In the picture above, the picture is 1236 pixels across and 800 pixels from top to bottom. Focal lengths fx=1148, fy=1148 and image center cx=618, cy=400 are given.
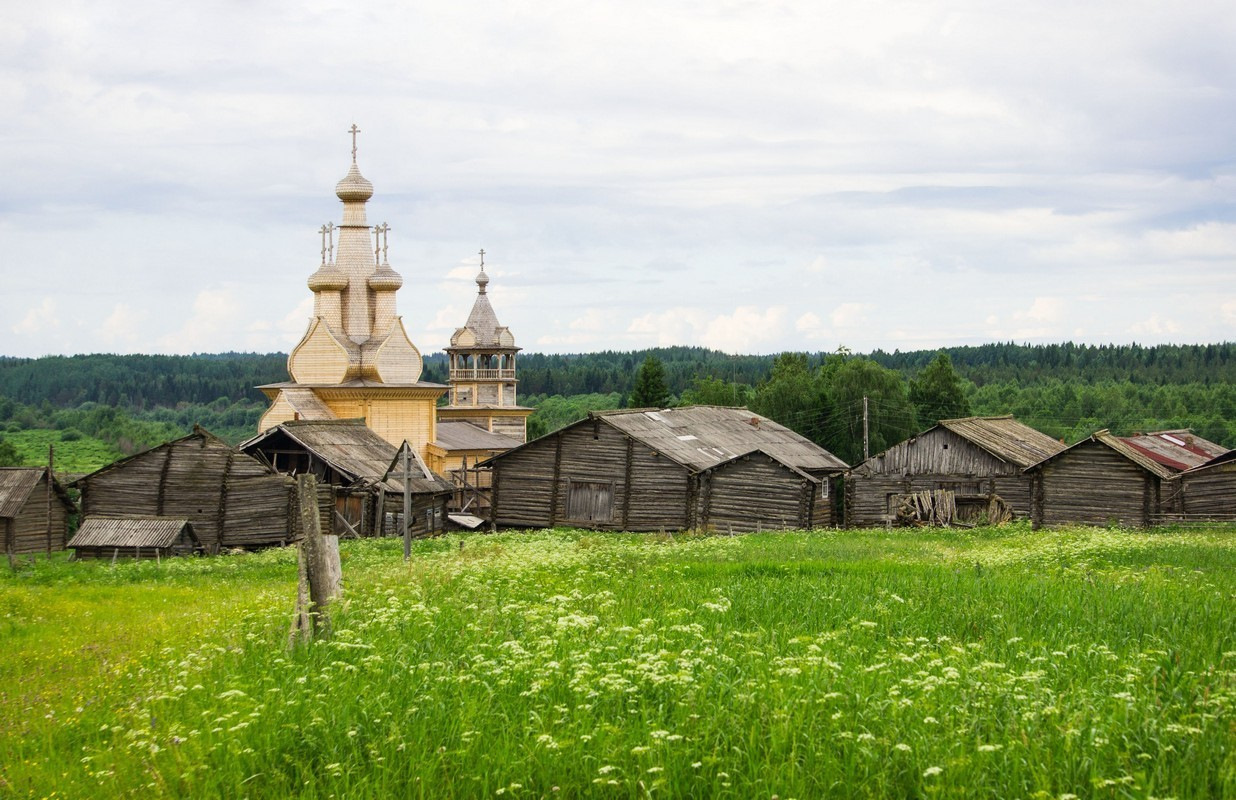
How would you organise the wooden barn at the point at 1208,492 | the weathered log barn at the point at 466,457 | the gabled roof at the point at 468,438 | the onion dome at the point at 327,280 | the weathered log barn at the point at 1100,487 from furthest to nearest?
the gabled roof at the point at 468,438, the onion dome at the point at 327,280, the weathered log barn at the point at 466,457, the weathered log barn at the point at 1100,487, the wooden barn at the point at 1208,492

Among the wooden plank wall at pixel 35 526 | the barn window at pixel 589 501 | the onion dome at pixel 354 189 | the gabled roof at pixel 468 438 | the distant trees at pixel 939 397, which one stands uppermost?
the onion dome at pixel 354 189

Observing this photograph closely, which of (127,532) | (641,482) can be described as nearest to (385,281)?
(641,482)

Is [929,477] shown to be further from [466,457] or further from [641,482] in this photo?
[466,457]

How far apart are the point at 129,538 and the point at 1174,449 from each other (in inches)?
1847

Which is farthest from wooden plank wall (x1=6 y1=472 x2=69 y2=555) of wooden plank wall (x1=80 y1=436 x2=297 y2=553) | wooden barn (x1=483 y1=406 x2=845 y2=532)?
wooden barn (x1=483 y1=406 x2=845 y2=532)

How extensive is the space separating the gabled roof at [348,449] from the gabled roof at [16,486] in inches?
314

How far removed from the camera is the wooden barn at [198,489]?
36.5m

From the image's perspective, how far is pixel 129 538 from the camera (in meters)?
34.2

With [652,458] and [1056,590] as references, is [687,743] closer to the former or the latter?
[1056,590]

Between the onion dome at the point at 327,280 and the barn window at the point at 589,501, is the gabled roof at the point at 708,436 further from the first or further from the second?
the onion dome at the point at 327,280

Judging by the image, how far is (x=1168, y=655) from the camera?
8.45m

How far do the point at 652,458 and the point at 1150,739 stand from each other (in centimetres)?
3230

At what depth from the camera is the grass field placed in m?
6.35

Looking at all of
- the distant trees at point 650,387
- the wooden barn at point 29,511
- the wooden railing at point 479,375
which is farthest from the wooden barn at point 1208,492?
the distant trees at point 650,387
